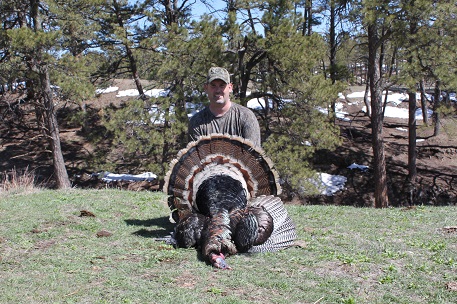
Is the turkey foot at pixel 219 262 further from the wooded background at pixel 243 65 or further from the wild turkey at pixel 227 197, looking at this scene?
the wooded background at pixel 243 65

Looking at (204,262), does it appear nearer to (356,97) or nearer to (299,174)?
(299,174)

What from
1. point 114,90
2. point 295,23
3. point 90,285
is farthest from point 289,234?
point 114,90

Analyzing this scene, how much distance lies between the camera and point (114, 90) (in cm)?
3062

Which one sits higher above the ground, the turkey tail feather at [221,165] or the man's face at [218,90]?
the man's face at [218,90]

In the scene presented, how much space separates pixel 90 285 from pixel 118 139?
35.6ft

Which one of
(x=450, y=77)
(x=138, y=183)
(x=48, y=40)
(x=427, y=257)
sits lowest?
(x=138, y=183)

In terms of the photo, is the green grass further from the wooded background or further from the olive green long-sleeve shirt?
the wooded background

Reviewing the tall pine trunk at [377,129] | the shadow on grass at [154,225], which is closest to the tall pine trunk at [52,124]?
the shadow on grass at [154,225]

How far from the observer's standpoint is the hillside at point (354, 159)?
66.6ft

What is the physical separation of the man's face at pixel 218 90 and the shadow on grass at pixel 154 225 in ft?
5.68

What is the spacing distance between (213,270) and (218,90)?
2225 millimetres

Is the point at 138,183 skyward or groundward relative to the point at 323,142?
groundward

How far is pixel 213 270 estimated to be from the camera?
448cm

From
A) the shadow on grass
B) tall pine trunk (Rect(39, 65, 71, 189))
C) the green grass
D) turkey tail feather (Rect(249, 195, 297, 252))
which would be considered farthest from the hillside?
turkey tail feather (Rect(249, 195, 297, 252))
